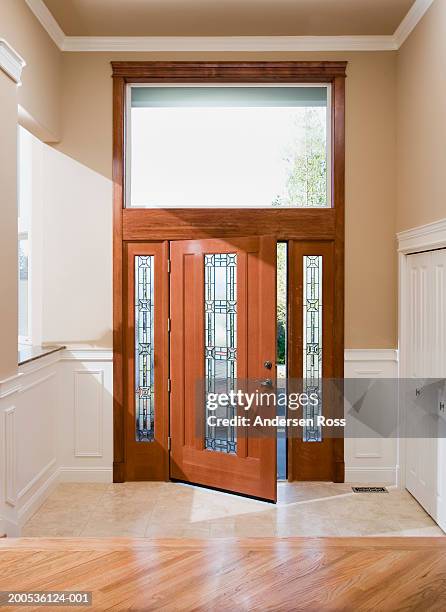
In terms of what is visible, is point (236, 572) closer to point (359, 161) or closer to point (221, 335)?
point (221, 335)

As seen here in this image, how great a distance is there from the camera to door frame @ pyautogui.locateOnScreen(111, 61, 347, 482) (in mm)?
4570

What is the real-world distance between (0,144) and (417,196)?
8.76 feet

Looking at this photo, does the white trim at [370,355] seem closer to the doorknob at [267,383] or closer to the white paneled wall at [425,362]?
the white paneled wall at [425,362]

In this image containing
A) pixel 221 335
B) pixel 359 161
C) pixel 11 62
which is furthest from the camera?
pixel 359 161

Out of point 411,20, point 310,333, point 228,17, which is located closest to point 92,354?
point 310,333

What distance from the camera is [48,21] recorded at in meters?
4.16

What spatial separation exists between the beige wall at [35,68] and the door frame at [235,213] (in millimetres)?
447

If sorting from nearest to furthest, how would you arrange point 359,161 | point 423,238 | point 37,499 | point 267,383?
1. point 423,238
2. point 37,499
3. point 267,383
4. point 359,161

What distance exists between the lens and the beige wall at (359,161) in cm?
460

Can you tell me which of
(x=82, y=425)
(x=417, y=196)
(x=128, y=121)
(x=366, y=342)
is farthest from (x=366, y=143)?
(x=82, y=425)

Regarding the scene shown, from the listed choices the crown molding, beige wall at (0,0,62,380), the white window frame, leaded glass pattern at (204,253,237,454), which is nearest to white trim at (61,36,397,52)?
the crown molding

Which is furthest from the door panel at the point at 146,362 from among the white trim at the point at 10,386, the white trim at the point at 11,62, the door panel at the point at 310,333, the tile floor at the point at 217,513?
the white trim at the point at 11,62

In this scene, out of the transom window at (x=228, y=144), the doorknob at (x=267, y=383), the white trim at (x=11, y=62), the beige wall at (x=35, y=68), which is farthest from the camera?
the transom window at (x=228, y=144)

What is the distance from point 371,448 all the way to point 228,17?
333 cm
